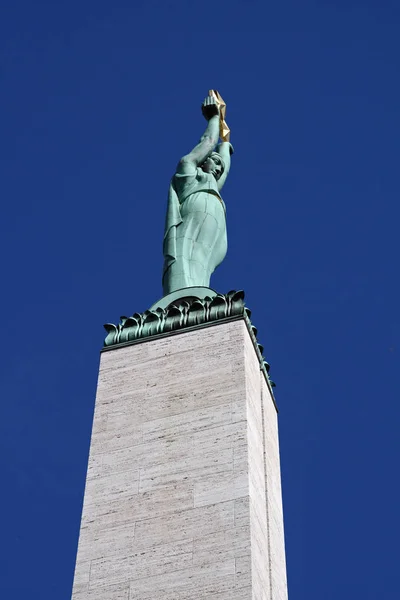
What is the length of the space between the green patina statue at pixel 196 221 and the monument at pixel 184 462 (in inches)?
14.7

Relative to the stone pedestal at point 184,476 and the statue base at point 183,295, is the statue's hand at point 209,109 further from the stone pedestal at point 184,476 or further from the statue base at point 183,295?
the stone pedestal at point 184,476

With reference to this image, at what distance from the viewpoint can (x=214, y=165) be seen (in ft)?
77.6

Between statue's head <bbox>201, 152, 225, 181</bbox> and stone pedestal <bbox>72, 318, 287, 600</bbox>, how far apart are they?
17.9 feet

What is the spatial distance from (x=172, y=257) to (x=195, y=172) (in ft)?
7.85

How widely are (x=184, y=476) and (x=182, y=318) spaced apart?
303cm

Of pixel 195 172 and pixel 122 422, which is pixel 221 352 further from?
pixel 195 172

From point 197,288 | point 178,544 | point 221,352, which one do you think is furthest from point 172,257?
point 178,544

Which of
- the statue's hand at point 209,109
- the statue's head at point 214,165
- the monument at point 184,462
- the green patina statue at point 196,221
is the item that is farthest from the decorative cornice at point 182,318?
the statue's hand at point 209,109

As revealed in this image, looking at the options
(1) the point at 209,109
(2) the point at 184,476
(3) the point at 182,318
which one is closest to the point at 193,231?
(3) the point at 182,318

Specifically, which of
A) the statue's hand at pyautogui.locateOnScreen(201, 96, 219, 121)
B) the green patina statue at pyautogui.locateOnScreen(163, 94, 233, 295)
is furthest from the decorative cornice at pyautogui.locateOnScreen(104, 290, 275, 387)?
the statue's hand at pyautogui.locateOnScreen(201, 96, 219, 121)

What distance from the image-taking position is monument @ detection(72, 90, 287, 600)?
15.6m

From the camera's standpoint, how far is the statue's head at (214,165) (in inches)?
926

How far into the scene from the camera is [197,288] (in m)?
19.9

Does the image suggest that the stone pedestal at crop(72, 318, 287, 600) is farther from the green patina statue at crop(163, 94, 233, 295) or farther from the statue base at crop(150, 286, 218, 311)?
the green patina statue at crop(163, 94, 233, 295)
